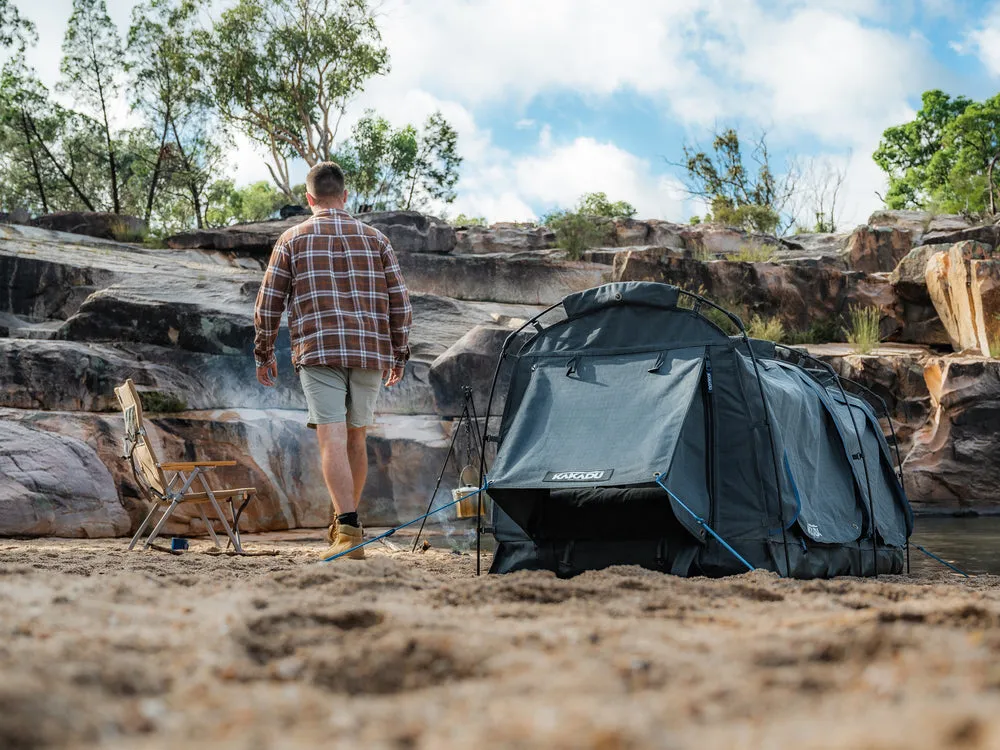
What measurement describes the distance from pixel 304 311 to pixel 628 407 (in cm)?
173

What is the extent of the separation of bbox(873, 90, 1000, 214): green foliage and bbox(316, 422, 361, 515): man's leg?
29252 mm

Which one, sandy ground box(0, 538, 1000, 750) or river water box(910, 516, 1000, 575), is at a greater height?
sandy ground box(0, 538, 1000, 750)

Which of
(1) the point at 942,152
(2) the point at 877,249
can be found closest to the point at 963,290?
(2) the point at 877,249

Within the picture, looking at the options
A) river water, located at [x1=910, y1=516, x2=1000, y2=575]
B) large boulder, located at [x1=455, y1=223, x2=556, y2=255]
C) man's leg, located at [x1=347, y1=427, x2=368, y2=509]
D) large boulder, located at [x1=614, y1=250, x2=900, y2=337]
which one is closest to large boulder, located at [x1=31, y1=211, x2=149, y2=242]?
large boulder, located at [x1=455, y1=223, x2=556, y2=255]

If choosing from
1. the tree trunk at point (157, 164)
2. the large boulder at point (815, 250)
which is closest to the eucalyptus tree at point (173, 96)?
the tree trunk at point (157, 164)

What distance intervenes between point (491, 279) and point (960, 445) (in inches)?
319

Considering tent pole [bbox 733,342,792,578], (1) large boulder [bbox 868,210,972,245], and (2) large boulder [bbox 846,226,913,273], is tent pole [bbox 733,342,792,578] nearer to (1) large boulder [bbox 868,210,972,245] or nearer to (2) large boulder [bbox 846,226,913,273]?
(2) large boulder [bbox 846,226,913,273]

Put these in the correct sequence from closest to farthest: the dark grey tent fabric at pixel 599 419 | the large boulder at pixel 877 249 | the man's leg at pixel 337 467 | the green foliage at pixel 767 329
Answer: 1. the dark grey tent fabric at pixel 599 419
2. the man's leg at pixel 337 467
3. the green foliage at pixel 767 329
4. the large boulder at pixel 877 249

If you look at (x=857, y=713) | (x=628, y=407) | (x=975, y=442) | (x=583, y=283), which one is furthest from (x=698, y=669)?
(x=583, y=283)

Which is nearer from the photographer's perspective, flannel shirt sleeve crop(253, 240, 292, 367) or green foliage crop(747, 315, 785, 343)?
flannel shirt sleeve crop(253, 240, 292, 367)

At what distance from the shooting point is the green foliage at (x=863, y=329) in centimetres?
1330

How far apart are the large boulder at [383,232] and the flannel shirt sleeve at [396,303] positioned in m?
12.0

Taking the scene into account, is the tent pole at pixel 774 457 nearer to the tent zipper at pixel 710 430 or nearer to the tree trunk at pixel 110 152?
the tent zipper at pixel 710 430

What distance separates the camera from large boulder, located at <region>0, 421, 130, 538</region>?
7.02m
